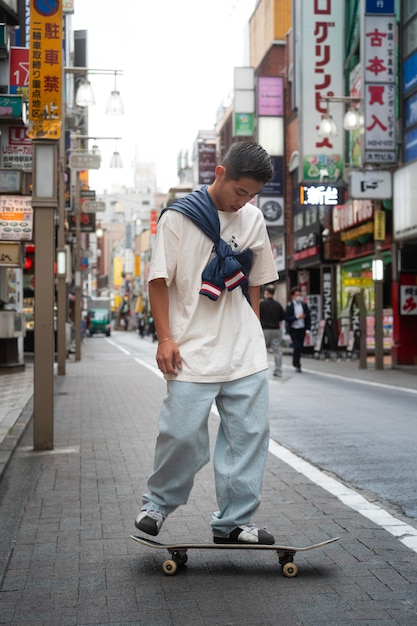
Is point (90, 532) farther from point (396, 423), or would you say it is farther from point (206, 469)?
point (396, 423)

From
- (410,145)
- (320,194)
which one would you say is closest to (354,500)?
(410,145)

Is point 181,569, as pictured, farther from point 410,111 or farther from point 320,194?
point 320,194

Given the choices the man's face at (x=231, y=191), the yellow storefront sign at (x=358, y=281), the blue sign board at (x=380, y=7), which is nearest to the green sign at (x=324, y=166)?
the yellow storefront sign at (x=358, y=281)

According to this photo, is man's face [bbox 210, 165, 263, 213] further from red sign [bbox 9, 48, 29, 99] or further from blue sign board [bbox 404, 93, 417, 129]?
blue sign board [bbox 404, 93, 417, 129]

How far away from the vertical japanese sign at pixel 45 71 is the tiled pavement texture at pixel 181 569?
10.4ft

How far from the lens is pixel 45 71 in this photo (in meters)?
8.63

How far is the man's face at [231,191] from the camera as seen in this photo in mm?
4195

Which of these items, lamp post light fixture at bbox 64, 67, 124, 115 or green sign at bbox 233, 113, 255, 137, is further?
green sign at bbox 233, 113, 255, 137

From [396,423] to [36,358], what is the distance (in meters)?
4.26

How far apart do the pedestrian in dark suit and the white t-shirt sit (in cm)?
1707

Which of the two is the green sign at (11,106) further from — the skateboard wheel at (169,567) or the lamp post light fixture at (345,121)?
the lamp post light fixture at (345,121)

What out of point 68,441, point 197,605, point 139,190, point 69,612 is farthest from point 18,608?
point 139,190

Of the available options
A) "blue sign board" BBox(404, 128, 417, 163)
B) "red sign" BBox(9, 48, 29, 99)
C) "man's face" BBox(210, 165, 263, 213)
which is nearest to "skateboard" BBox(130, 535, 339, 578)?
"man's face" BBox(210, 165, 263, 213)

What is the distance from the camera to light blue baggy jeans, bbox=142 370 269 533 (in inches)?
166
